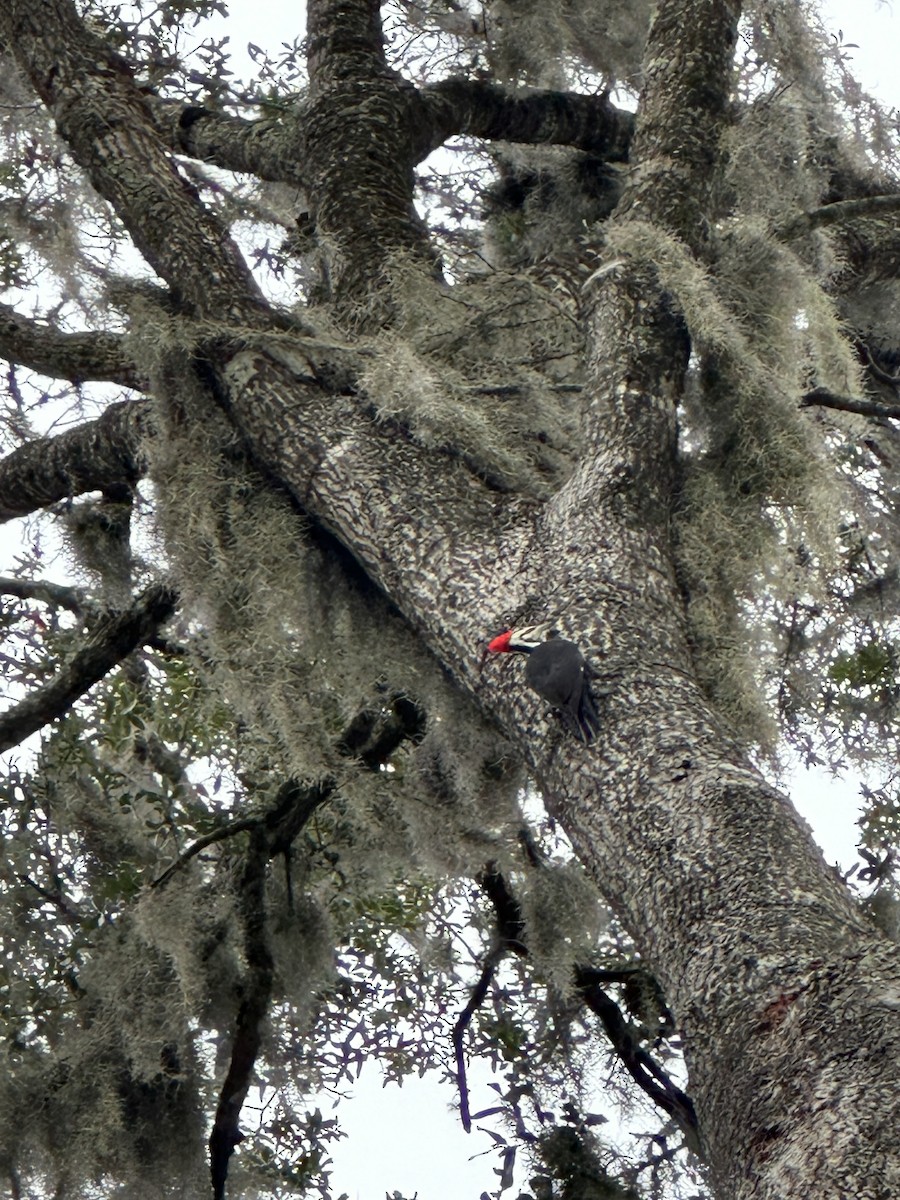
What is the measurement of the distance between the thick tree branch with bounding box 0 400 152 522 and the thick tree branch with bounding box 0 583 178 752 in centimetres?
31

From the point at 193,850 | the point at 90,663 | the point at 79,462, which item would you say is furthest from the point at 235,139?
the point at 193,850

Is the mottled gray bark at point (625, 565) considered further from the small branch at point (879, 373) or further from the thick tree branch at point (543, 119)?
the small branch at point (879, 373)

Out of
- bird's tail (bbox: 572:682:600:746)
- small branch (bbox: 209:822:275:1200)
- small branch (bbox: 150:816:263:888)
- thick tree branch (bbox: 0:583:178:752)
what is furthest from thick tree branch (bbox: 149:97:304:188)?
bird's tail (bbox: 572:682:600:746)

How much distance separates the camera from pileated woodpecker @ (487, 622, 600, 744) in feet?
7.49

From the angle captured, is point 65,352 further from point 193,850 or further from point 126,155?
point 193,850

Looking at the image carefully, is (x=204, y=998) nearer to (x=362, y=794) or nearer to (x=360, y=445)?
(x=362, y=794)

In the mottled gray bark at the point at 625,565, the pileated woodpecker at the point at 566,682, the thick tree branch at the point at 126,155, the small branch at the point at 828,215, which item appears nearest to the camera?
the mottled gray bark at the point at 625,565

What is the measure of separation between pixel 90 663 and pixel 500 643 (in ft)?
4.82

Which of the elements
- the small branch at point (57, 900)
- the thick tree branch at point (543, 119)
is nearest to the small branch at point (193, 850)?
the small branch at point (57, 900)

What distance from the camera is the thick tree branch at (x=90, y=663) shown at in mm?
3586

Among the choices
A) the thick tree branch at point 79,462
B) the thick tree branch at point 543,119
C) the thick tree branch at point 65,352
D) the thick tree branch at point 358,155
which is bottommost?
the thick tree branch at point 79,462

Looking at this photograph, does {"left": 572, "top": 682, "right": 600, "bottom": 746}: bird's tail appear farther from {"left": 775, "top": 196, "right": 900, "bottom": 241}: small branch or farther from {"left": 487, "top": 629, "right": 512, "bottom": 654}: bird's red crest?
{"left": 775, "top": 196, "right": 900, "bottom": 241}: small branch

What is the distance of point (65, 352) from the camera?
361 cm

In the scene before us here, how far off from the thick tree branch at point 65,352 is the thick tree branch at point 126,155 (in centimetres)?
23
